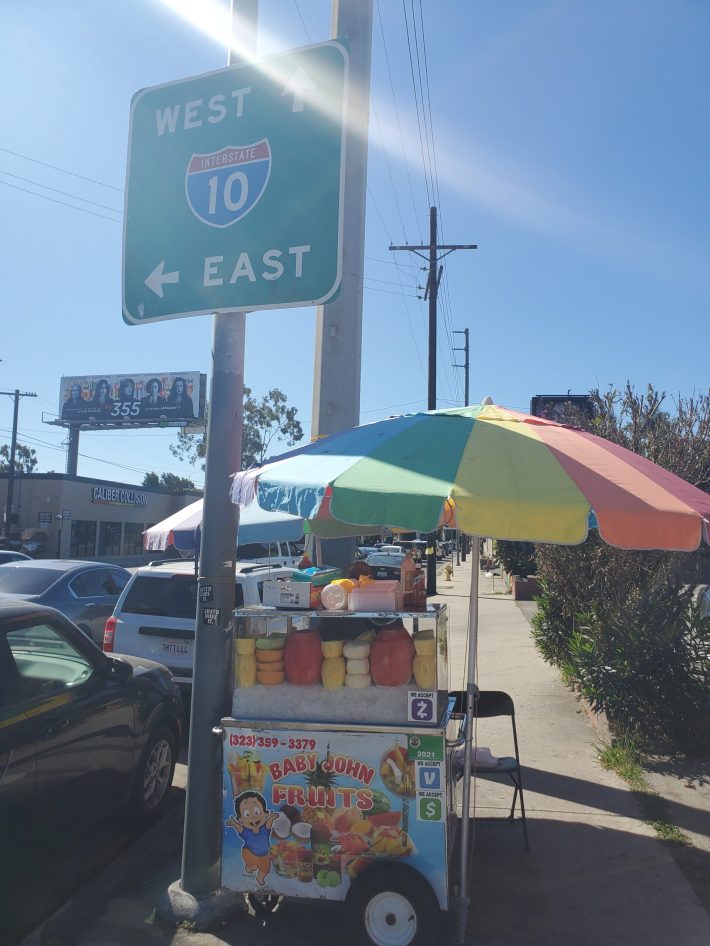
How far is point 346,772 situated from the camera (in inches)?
144

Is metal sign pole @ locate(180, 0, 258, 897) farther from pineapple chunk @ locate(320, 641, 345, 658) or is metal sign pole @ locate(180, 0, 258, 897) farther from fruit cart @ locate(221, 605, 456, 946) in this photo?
pineapple chunk @ locate(320, 641, 345, 658)

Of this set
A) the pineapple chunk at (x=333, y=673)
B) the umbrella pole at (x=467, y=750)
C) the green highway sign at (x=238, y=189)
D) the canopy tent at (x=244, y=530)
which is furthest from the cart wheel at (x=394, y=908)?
the canopy tent at (x=244, y=530)

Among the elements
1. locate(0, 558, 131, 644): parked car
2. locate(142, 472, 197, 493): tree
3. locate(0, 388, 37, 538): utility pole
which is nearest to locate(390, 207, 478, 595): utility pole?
locate(0, 558, 131, 644): parked car

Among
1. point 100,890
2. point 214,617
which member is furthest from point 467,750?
point 100,890

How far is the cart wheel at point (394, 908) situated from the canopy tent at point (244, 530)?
3149 mm

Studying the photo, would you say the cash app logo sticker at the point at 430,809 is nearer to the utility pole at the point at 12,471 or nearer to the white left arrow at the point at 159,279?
the white left arrow at the point at 159,279

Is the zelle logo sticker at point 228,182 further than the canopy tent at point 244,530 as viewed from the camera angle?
No

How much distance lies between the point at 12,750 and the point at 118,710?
1.20 m

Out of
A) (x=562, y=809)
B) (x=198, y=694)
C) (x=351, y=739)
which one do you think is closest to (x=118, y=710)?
(x=198, y=694)

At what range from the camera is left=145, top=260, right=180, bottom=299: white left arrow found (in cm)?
443

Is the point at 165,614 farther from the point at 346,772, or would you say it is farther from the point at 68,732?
the point at 346,772

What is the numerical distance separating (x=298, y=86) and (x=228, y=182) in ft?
2.18

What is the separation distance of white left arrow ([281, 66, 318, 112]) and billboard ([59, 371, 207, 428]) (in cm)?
4881

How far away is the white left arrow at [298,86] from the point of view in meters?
4.30
